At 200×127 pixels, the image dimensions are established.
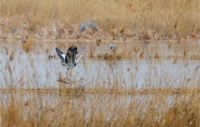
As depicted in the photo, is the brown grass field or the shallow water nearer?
the brown grass field

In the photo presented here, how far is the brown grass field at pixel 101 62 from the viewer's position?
6.28m

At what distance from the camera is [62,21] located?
17172mm

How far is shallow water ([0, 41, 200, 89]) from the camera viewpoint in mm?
7484

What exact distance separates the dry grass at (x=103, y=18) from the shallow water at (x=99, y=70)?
121 cm

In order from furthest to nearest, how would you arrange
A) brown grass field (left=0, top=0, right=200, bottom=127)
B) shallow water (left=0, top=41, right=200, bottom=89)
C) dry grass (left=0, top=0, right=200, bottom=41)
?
dry grass (left=0, top=0, right=200, bottom=41), shallow water (left=0, top=41, right=200, bottom=89), brown grass field (left=0, top=0, right=200, bottom=127)

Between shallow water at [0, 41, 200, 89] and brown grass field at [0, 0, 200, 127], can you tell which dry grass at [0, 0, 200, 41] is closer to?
brown grass field at [0, 0, 200, 127]

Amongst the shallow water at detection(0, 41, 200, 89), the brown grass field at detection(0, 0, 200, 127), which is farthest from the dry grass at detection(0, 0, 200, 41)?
the shallow water at detection(0, 41, 200, 89)

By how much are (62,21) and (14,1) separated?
1988 mm

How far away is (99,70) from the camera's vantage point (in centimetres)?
715

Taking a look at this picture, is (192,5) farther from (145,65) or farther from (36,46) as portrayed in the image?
(145,65)

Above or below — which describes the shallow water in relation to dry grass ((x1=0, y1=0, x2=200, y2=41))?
below

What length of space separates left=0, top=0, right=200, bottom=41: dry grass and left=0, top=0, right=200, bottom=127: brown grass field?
0.08 feet

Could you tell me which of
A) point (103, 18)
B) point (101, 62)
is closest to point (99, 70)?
point (101, 62)

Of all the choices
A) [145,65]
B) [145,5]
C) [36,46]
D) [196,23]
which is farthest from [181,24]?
[145,65]
